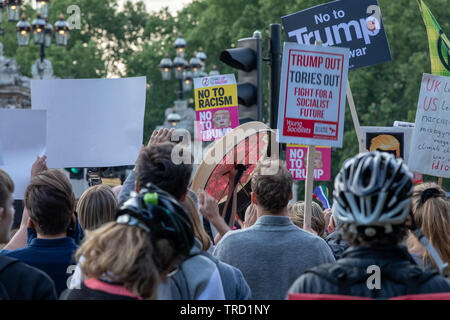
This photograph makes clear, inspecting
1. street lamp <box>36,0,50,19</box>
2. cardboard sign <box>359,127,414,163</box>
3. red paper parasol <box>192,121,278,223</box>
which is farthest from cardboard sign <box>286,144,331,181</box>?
street lamp <box>36,0,50,19</box>

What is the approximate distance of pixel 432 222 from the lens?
4188mm

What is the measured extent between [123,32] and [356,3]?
5197 centimetres

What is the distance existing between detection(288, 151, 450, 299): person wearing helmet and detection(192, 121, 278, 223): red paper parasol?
89.3 inches

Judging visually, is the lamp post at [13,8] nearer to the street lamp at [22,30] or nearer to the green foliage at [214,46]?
the street lamp at [22,30]

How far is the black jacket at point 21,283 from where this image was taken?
2.97 m

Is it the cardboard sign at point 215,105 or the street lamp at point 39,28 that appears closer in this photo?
the cardboard sign at point 215,105

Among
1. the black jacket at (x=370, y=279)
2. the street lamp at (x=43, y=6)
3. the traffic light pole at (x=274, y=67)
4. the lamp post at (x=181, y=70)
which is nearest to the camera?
the black jacket at (x=370, y=279)

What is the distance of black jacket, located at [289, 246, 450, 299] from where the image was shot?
2668 millimetres

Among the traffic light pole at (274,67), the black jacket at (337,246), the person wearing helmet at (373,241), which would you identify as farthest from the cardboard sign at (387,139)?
the person wearing helmet at (373,241)

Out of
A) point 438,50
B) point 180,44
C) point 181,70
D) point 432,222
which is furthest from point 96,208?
point 181,70

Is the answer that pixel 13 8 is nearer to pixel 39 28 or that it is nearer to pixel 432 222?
pixel 39 28

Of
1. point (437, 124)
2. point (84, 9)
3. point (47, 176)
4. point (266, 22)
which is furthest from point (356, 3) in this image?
point (84, 9)

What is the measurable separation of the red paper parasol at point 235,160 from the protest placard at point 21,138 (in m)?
1.33

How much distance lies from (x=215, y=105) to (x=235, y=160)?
4.73 m
